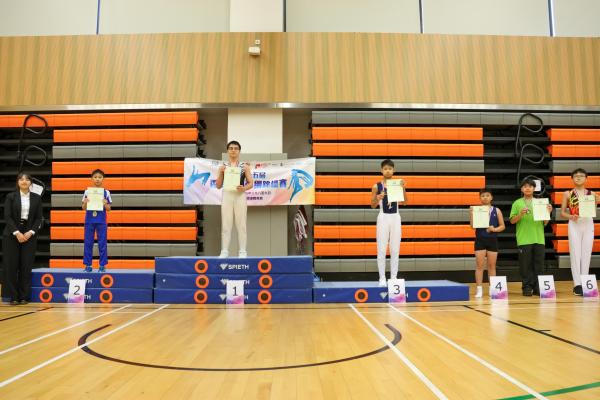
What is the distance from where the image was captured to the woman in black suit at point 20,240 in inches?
188

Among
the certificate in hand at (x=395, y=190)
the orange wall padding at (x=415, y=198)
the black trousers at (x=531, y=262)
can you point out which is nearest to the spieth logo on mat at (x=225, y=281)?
the certificate in hand at (x=395, y=190)

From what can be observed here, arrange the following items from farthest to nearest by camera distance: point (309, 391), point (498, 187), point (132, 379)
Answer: point (498, 187) → point (132, 379) → point (309, 391)

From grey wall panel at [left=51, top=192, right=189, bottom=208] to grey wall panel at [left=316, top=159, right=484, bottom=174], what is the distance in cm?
253

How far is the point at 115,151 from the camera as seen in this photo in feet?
23.4

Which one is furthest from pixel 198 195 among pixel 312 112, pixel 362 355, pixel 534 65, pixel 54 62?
pixel 534 65

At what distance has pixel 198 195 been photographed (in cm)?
679

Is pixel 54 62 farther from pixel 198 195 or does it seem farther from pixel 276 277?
pixel 276 277

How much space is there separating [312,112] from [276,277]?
3.27 m

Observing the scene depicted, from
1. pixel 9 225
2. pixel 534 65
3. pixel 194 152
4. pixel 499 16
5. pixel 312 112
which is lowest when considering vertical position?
pixel 9 225

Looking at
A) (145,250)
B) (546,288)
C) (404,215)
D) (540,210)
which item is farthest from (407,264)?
(145,250)

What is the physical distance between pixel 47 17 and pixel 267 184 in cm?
546

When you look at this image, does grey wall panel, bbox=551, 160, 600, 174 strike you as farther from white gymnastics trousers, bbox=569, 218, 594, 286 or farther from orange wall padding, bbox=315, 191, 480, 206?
white gymnastics trousers, bbox=569, 218, 594, 286

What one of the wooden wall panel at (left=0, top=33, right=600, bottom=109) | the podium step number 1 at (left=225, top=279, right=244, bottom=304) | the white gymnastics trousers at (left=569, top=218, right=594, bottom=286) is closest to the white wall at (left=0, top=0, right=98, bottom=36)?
the wooden wall panel at (left=0, top=33, right=600, bottom=109)

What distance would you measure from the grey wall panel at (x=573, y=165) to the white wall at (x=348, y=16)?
3538 millimetres
